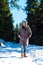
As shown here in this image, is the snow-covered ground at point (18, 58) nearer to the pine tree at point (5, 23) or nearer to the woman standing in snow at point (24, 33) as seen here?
the woman standing in snow at point (24, 33)

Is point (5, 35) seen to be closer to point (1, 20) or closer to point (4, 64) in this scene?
point (1, 20)

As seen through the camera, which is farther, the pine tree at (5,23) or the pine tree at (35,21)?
the pine tree at (5,23)

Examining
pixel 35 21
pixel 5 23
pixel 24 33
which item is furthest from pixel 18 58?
pixel 5 23

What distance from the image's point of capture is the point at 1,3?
31000 mm

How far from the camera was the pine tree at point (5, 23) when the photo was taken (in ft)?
99.7

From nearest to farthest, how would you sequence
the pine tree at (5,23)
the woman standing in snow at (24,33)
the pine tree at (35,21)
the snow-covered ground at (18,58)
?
the snow-covered ground at (18,58) < the woman standing in snow at (24,33) < the pine tree at (35,21) < the pine tree at (5,23)

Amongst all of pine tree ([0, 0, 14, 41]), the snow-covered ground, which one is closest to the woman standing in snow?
the snow-covered ground

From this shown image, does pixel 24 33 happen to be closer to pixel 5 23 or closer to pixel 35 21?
pixel 35 21

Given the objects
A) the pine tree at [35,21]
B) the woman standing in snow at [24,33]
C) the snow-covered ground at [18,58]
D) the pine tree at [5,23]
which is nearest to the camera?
the snow-covered ground at [18,58]

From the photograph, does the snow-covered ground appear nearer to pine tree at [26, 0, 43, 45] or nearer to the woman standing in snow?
the woman standing in snow

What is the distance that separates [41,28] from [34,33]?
1.24 metres

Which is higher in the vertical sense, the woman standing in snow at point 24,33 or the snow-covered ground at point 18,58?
the woman standing in snow at point 24,33

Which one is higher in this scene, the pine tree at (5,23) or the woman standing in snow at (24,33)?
the woman standing in snow at (24,33)

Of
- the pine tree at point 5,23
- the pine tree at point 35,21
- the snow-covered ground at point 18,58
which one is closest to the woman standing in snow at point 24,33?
the snow-covered ground at point 18,58
